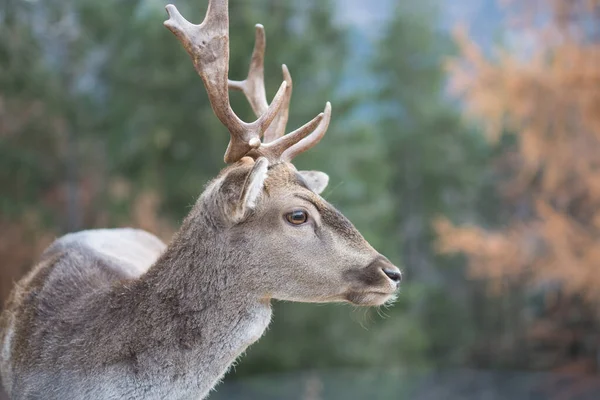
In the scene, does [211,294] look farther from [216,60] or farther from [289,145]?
[216,60]

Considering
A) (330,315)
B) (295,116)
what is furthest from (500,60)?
(330,315)

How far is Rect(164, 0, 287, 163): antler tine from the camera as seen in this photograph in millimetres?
3246

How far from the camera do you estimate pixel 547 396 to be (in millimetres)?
14672

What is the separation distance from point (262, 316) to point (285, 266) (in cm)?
24

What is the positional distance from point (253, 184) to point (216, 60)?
630 millimetres

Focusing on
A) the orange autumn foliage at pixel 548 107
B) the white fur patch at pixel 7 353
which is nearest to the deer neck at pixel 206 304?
the white fur patch at pixel 7 353

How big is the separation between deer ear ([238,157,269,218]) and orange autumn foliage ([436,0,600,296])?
8103 mm

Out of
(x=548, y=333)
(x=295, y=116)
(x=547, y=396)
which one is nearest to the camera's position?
(x=295, y=116)

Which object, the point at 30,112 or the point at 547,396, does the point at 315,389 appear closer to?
the point at 547,396

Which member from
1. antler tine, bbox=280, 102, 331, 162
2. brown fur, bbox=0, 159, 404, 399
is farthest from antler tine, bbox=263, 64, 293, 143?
brown fur, bbox=0, 159, 404, 399

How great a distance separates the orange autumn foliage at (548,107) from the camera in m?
10.4

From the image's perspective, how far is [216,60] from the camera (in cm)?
326

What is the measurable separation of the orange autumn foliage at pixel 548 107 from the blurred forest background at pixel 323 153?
1.1 inches

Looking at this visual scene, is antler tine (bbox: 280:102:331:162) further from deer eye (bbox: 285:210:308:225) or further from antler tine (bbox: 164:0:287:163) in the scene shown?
deer eye (bbox: 285:210:308:225)
